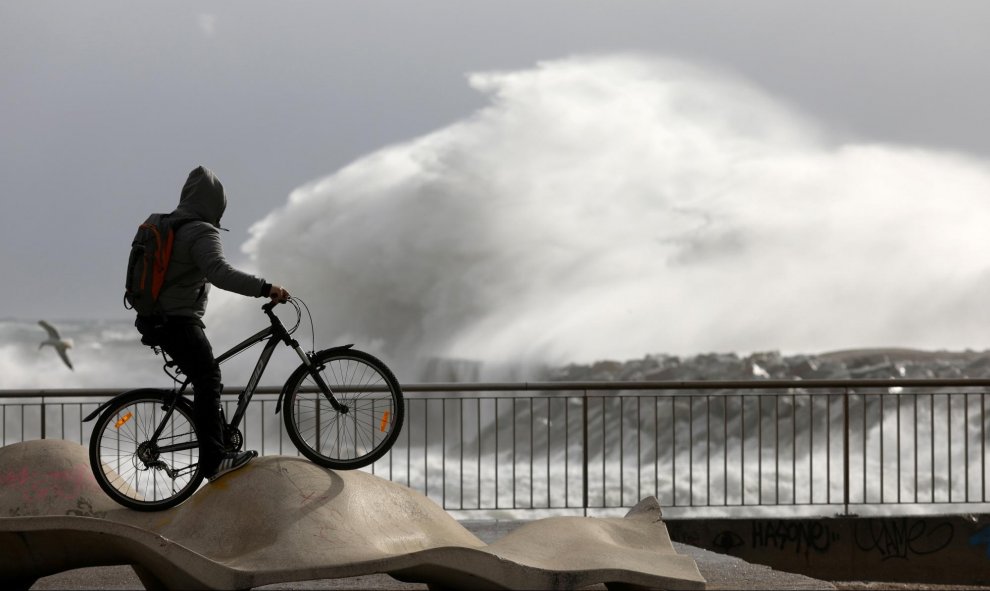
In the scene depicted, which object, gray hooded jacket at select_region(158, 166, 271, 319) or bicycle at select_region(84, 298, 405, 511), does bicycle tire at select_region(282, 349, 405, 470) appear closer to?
bicycle at select_region(84, 298, 405, 511)

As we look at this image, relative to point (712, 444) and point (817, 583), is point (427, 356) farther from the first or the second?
point (817, 583)

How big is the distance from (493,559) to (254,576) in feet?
3.82

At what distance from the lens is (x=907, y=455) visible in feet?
81.9

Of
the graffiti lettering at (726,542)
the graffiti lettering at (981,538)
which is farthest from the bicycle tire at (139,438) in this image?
the graffiti lettering at (981,538)

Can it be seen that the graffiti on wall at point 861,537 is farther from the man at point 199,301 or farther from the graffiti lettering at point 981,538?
the man at point 199,301

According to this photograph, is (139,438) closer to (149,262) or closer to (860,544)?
(149,262)

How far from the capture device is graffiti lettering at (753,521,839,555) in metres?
10.2

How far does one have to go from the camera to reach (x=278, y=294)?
19.0ft

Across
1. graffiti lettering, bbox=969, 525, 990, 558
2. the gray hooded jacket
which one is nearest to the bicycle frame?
the gray hooded jacket

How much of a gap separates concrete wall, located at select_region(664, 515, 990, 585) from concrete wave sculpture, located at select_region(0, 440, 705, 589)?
4170mm

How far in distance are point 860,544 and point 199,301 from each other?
708cm

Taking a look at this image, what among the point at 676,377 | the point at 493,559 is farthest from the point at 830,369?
the point at 493,559

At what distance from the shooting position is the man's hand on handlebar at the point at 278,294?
227 inches

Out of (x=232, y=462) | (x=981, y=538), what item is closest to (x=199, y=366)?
(x=232, y=462)
